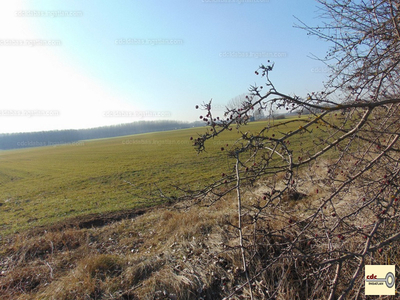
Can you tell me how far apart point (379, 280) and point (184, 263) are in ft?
9.93

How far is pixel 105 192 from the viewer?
14680 mm

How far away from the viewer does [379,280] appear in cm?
289

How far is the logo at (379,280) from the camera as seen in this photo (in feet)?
9.31

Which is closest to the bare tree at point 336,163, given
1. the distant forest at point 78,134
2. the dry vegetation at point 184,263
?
the dry vegetation at point 184,263

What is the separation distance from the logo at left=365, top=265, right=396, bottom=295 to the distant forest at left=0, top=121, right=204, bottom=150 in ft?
411

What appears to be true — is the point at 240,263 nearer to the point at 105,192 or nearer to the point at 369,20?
the point at 369,20

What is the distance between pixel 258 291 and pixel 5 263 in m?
6.34

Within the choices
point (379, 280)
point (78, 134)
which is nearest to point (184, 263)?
point (379, 280)

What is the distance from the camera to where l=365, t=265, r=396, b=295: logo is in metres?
2.84

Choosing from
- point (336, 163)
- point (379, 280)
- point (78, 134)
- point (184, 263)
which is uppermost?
point (78, 134)

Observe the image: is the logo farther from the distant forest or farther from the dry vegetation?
the distant forest

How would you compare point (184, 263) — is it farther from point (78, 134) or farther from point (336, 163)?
point (78, 134)

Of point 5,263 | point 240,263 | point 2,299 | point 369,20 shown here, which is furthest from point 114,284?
point 369,20

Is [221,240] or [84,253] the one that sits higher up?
[221,240]
